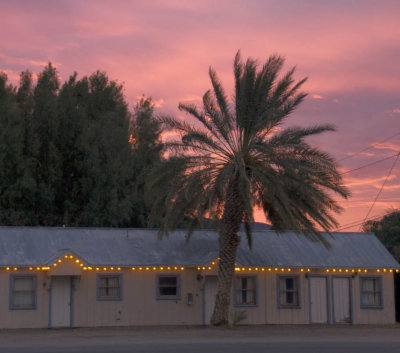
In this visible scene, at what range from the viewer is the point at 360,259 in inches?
1213

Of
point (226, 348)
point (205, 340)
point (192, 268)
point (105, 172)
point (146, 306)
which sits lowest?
point (205, 340)

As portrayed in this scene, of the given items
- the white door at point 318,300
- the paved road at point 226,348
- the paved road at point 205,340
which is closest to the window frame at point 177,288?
the paved road at point 205,340

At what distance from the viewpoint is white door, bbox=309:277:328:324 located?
29.9 meters

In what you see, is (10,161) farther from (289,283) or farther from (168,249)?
(289,283)

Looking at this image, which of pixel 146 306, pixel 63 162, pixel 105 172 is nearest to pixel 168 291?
pixel 146 306

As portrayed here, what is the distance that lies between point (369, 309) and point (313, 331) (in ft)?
18.1

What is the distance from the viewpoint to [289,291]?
29.8 m

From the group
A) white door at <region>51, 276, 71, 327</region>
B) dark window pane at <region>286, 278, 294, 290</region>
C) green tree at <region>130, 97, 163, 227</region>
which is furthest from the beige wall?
green tree at <region>130, 97, 163, 227</region>

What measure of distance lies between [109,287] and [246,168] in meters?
8.07

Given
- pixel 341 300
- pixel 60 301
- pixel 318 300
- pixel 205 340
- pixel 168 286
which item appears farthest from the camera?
pixel 341 300

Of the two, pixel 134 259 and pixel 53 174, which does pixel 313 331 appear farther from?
pixel 53 174

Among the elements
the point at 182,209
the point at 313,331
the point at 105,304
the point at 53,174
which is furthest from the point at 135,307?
the point at 53,174

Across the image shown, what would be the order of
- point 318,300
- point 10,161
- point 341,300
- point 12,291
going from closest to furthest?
1. point 12,291
2. point 318,300
3. point 341,300
4. point 10,161

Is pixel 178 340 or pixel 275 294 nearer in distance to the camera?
pixel 178 340
